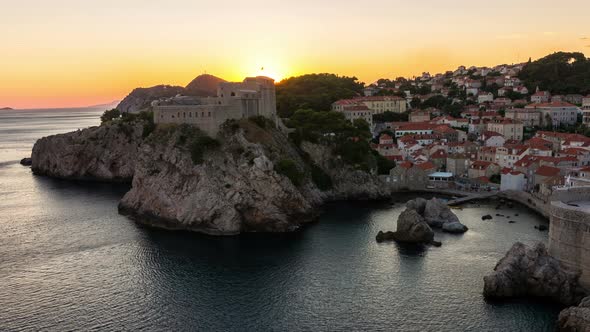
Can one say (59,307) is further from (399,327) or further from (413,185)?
(413,185)

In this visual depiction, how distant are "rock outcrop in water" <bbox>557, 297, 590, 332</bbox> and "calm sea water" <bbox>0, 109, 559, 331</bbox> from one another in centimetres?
93

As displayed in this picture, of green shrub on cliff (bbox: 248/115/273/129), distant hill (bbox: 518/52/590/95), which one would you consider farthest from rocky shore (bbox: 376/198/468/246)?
distant hill (bbox: 518/52/590/95)

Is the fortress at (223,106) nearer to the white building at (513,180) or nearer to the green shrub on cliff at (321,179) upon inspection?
the green shrub on cliff at (321,179)

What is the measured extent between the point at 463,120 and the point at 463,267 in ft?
191

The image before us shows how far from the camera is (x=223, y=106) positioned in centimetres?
5000

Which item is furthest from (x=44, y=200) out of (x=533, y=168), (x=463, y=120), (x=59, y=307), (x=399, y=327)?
(x=463, y=120)

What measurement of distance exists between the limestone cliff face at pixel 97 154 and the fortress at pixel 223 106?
1959 cm

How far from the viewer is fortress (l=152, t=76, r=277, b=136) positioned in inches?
1961

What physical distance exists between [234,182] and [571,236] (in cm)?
2707

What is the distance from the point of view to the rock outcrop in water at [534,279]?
→ 2766 centimetres

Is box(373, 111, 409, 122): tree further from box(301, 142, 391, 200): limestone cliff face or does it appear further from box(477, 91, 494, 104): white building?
box(301, 142, 391, 200): limestone cliff face

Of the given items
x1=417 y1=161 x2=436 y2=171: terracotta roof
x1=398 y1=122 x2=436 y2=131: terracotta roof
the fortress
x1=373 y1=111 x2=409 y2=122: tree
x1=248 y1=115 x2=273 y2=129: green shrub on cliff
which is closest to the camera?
the fortress

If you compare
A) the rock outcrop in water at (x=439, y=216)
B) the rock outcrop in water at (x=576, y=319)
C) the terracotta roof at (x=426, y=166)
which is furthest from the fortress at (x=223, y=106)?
the rock outcrop in water at (x=576, y=319)

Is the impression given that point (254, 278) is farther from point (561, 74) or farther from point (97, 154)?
point (561, 74)
